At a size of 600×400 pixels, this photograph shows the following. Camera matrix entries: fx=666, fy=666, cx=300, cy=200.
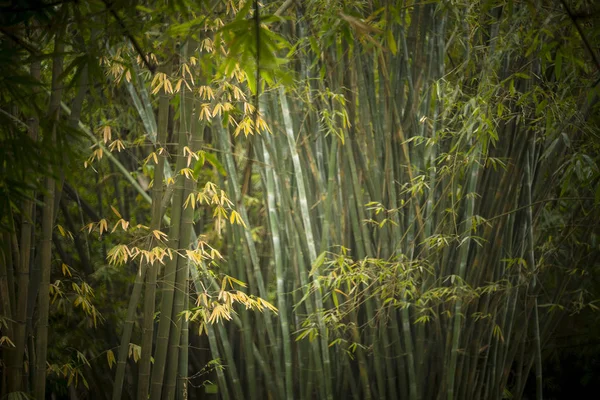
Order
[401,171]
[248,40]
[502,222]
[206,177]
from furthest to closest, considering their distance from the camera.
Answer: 1. [206,177]
2. [401,171]
3. [502,222]
4. [248,40]

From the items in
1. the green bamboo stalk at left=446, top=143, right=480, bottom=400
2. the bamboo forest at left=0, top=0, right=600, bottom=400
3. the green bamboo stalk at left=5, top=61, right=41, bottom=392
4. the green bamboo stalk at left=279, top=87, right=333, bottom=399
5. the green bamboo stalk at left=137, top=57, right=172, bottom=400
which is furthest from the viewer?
the green bamboo stalk at left=279, top=87, right=333, bottom=399

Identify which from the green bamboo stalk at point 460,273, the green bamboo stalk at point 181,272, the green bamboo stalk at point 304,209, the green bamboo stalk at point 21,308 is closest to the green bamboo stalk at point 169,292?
the green bamboo stalk at point 181,272

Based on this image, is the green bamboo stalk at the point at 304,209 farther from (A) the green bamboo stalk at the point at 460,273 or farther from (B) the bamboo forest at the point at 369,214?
(A) the green bamboo stalk at the point at 460,273

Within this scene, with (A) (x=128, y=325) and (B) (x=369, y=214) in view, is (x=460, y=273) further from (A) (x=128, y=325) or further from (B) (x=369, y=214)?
(A) (x=128, y=325)

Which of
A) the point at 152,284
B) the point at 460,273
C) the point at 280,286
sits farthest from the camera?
the point at 280,286

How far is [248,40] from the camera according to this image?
1.44 metres

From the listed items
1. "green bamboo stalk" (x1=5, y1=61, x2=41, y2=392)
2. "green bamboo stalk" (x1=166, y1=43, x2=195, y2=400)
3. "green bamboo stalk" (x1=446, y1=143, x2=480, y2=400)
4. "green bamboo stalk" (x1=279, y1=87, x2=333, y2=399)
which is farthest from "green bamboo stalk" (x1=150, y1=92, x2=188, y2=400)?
"green bamboo stalk" (x1=446, y1=143, x2=480, y2=400)

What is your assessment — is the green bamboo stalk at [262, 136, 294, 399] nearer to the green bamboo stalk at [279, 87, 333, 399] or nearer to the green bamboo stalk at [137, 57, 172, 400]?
the green bamboo stalk at [279, 87, 333, 399]

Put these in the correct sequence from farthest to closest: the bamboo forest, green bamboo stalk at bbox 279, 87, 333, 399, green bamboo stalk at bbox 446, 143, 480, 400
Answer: green bamboo stalk at bbox 279, 87, 333, 399 < green bamboo stalk at bbox 446, 143, 480, 400 < the bamboo forest

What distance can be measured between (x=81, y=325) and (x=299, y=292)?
115 cm

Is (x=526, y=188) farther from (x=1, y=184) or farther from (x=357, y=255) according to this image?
(x=1, y=184)

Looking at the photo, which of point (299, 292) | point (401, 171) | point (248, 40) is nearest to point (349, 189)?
point (401, 171)

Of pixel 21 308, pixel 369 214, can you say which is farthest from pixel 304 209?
pixel 21 308

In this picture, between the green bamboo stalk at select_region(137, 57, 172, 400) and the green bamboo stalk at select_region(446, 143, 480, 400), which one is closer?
the green bamboo stalk at select_region(137, 57, 172, 400)
